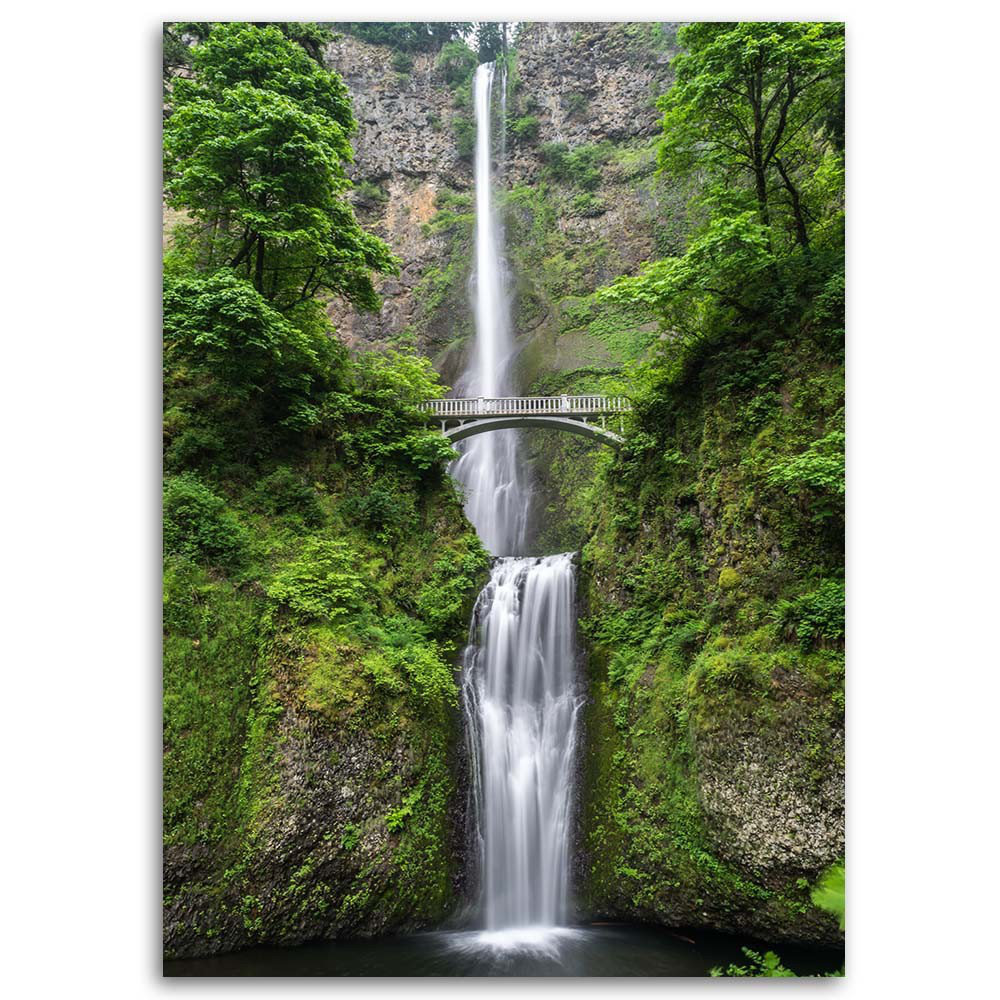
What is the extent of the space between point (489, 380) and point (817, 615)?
12.3 metres

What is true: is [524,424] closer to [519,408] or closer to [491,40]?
[519,408]

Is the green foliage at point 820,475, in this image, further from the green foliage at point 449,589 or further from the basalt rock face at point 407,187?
the basalt rock face at point 407,187

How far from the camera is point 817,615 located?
4.79 meters

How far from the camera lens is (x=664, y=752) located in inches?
221

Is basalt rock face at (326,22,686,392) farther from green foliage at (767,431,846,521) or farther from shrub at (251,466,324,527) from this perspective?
green foliage at (767,431,846,521)

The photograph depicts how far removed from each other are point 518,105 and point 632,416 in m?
14.4

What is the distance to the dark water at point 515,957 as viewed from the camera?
14.3 ft

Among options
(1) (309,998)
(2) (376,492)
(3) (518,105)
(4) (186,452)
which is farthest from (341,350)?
(3) (518,105)

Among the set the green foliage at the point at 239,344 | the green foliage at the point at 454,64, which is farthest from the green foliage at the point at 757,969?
the green foliage at the point at 454,64

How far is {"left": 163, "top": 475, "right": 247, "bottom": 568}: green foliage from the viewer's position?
18.5 ft

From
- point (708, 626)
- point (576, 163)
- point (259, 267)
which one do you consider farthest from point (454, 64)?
→ point (708, 626)

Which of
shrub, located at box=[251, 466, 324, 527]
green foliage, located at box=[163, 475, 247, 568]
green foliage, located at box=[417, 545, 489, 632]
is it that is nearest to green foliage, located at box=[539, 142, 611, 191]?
green foliage, located at box=[417, 545, 489, 632]

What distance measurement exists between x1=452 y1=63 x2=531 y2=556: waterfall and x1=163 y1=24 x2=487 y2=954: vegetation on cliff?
6269mm
